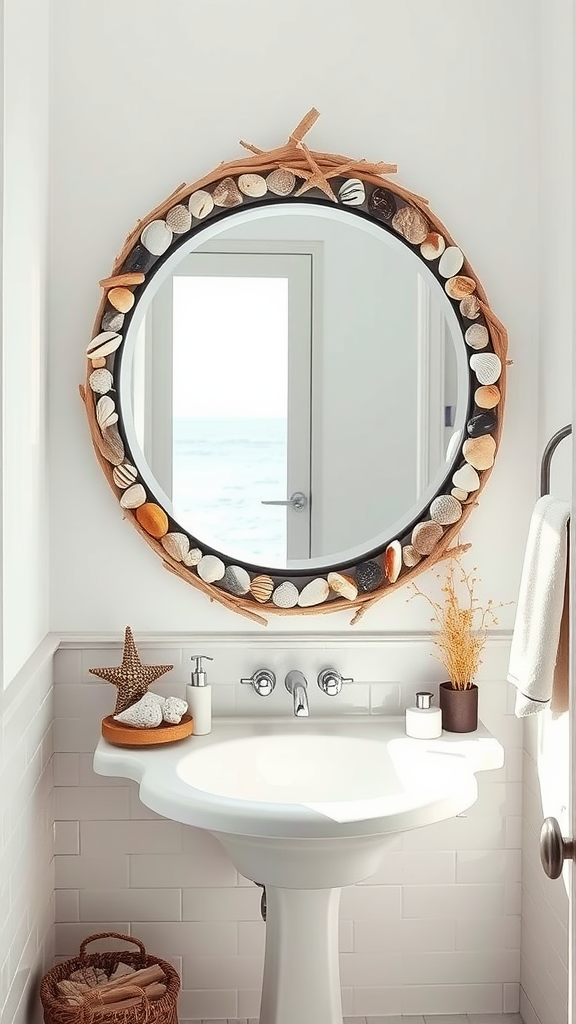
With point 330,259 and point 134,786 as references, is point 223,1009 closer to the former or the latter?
point 134,786

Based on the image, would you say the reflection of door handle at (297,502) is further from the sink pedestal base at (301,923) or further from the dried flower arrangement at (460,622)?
the sink pedestal base at (301,923)

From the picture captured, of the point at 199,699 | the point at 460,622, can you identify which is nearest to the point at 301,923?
the point at 199,699

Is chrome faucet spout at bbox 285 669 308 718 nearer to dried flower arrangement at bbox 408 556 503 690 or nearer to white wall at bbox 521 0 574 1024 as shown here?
dried flower arrangement at bbox 408 556 503 690

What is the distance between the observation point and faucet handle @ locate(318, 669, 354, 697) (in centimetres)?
216

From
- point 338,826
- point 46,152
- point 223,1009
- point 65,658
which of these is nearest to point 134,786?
point 65,658

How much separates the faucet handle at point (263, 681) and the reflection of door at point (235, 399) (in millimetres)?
237

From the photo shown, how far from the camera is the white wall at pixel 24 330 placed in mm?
1746

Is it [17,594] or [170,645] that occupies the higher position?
[17,594]

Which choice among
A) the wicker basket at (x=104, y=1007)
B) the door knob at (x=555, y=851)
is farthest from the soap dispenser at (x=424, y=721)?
the door knob at (x=555, y=851)

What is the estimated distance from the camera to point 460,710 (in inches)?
83.8

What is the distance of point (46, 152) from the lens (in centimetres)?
212

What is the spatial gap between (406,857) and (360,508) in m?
0.77

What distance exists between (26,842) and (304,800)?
21.0 inches

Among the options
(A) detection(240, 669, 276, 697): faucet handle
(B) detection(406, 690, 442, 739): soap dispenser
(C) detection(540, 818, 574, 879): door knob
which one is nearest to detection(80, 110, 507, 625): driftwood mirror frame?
(A) detection(240, 669, 276, 697): faucet handle
